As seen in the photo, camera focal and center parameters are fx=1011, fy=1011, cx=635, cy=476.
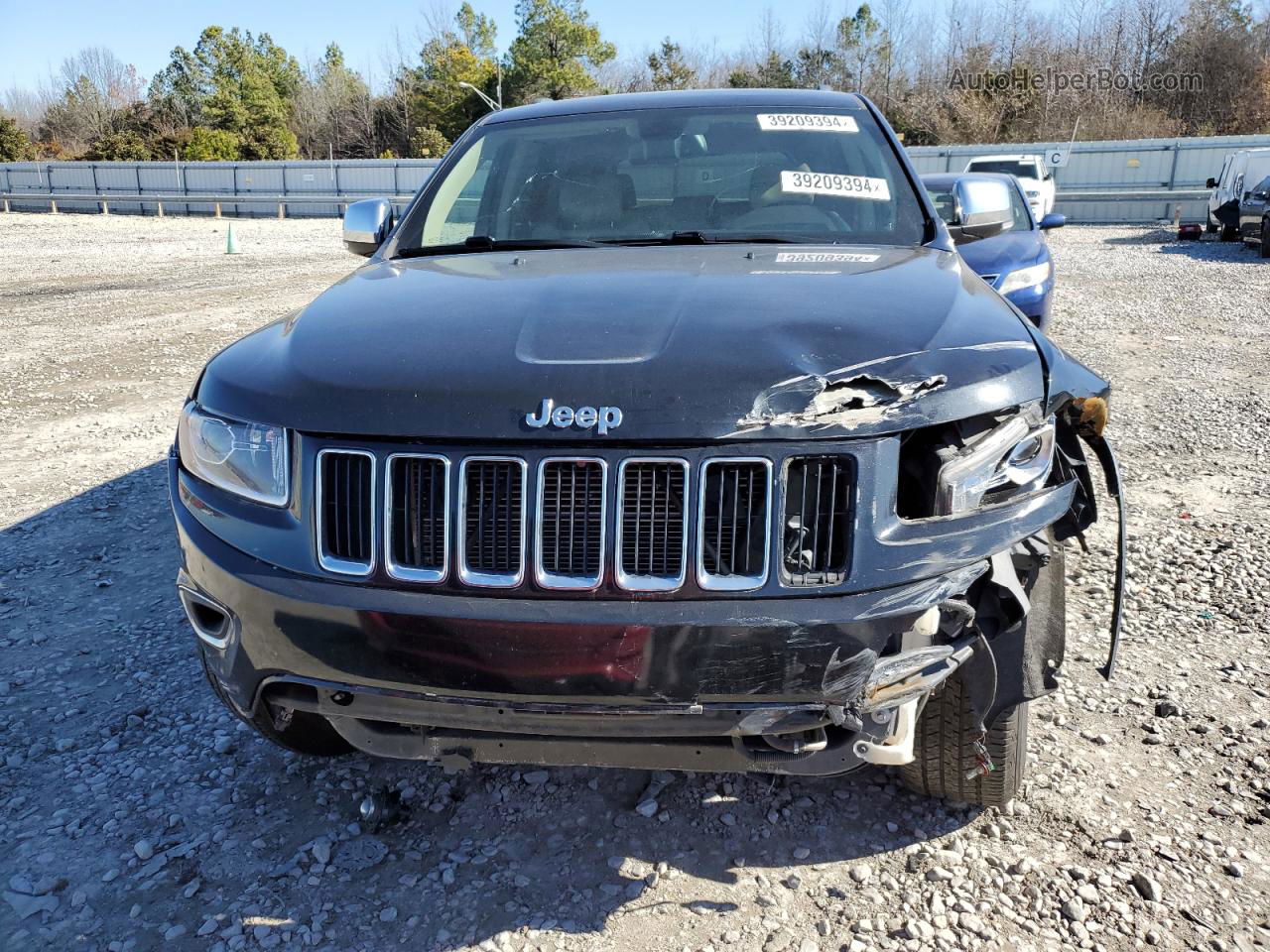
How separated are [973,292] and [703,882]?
156 cm

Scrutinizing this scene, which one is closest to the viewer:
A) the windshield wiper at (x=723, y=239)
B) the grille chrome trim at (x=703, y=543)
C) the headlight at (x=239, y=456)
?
the grille chrome trim at (x=703, y=543)

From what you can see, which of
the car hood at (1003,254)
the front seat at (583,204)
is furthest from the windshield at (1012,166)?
the front seat at (583,204)

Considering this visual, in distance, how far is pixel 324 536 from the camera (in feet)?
6.59

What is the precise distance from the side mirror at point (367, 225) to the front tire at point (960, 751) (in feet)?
7.93

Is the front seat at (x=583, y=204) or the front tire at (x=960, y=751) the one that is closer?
the front tire at (x=960, y=751)

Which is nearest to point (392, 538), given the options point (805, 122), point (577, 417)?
point (577, 417)

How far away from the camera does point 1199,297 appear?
12719mm

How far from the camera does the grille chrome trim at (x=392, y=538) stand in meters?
1.93

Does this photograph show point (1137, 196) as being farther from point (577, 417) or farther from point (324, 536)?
point (324, 536)

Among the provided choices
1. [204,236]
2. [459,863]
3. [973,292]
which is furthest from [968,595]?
[204,236]

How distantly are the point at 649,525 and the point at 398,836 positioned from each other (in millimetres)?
1244

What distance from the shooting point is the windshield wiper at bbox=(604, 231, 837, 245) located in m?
2.99

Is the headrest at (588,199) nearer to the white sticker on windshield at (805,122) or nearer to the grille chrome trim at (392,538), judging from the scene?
the white sticker on windshield at (805,122)

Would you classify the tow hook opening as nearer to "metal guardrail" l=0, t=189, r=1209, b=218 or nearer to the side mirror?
the side mirror
